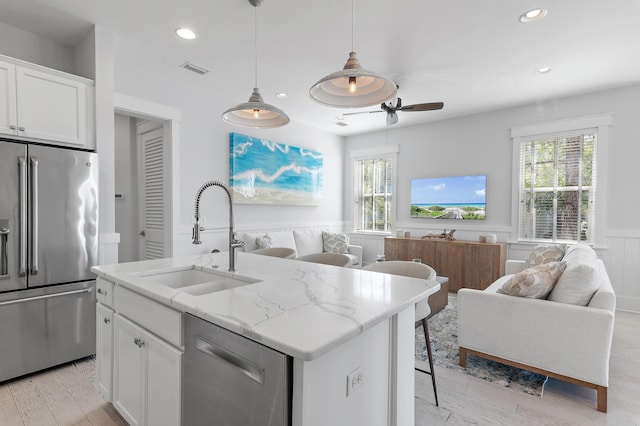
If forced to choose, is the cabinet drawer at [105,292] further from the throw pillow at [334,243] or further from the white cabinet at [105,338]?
the throw pillow at [334,243]

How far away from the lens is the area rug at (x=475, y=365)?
2.34 m

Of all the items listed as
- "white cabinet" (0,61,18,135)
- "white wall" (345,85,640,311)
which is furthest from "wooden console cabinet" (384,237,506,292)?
"white cabinet" (0,61,18,135)

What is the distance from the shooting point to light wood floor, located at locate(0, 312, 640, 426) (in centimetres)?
195

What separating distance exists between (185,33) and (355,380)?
9.82 feet

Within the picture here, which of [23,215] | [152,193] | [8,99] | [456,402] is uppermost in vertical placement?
[8,99]

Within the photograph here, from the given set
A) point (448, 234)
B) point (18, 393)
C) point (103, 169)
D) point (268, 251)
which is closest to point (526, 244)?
point (448, 234)

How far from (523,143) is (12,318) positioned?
6045mm

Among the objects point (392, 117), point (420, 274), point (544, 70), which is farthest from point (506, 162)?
point (420, 274)

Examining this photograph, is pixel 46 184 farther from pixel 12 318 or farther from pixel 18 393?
pixel 18 393

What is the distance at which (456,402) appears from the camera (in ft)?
6.97

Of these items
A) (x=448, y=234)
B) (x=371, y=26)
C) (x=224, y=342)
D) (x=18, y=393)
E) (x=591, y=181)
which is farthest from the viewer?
(x=448, y=234)

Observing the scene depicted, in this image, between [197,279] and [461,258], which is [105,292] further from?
[461,258]

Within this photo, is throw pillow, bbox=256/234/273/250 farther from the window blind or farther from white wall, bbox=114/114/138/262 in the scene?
the window blind

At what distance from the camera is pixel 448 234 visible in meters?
5.22
